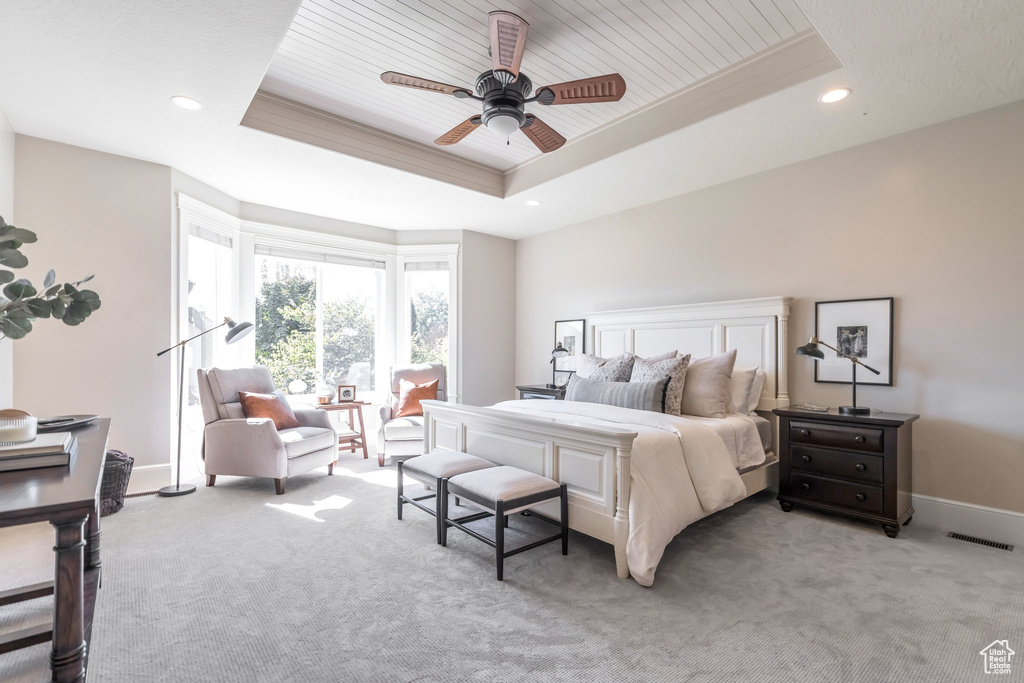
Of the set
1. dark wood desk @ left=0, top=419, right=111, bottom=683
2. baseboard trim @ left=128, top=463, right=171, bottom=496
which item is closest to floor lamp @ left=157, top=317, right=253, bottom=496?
baseboard trim @ left=128, top=463, right=171, bottom=496

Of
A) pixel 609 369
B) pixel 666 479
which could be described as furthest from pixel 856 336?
pixel 666 479

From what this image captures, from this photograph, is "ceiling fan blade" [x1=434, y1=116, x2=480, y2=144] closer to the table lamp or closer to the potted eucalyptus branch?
the potted eucalyptus branch

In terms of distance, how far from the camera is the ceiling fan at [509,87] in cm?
230

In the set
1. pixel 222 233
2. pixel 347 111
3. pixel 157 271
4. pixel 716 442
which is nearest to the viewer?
pixel 716 442

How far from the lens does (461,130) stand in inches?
116

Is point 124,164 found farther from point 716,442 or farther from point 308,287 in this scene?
point 716,442

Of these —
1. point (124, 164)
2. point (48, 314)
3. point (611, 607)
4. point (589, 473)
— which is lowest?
point (611, 607)

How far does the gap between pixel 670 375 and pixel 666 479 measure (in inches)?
44.5

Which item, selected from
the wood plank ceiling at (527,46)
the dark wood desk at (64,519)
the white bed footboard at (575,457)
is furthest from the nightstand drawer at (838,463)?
the dark wood desk at (64,519)

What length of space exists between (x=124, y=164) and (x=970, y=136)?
5.92 metres

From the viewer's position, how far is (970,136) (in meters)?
2.97

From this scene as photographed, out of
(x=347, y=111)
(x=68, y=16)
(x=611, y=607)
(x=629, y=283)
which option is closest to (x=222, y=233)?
(x=347, y=111)

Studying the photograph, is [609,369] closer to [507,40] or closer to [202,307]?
[507,40]

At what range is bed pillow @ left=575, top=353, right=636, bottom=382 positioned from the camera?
382cm
